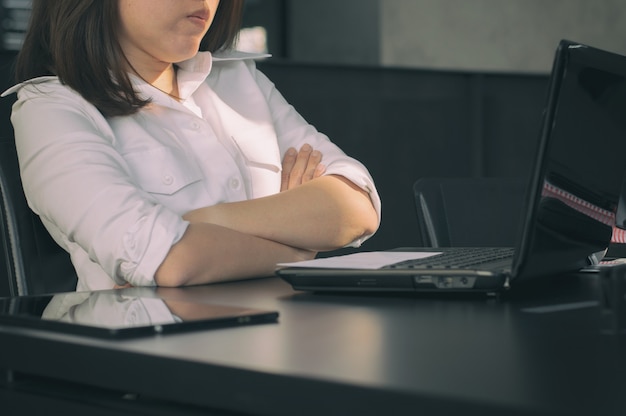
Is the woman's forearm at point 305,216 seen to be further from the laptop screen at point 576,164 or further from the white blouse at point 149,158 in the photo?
the laptop screen at point 576,164

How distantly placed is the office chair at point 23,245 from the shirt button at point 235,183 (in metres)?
0.34

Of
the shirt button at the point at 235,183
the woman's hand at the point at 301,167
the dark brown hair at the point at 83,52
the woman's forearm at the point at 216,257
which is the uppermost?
the dark brown hair at the point at 83,52

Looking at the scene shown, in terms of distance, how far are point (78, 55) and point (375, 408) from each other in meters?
1.27

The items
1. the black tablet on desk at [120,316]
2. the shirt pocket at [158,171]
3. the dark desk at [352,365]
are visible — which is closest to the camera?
the dark desk at [352,365]

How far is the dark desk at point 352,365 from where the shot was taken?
0.50m

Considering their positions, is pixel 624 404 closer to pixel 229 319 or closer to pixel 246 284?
pixel 229 319

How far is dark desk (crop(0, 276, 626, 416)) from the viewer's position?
1.63 ft

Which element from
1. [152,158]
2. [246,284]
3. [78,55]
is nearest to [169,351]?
[246,284]

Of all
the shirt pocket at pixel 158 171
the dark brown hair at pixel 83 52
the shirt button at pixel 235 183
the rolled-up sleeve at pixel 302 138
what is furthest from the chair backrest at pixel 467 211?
the dark brown hair at pixel 83 52

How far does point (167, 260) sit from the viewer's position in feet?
4.03

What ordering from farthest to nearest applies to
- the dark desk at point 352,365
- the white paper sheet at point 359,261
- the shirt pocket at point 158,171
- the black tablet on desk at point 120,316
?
the shirt pocket at point 158,171 < the white paper sheet at point 359,261 < the black tablet on desk at point 120,316 < the dark desk at point 352,365

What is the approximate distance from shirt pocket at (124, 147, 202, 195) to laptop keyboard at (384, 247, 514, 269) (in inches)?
21.8

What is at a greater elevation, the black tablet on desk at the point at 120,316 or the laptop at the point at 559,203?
the laptop at the point at 559,203

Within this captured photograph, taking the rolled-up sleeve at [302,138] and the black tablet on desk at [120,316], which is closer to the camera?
the black tablet on desk at [120,316]
